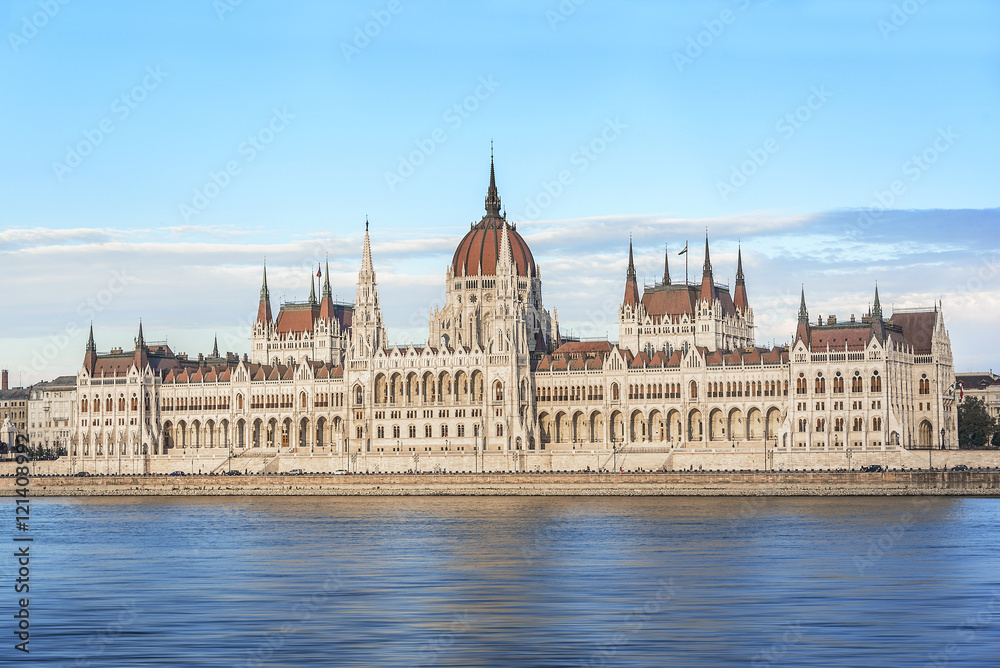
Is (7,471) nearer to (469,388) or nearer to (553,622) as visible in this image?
(469,388)

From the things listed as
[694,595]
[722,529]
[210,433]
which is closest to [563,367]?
[210,433]

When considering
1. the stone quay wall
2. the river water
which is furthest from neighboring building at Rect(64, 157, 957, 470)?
the river water

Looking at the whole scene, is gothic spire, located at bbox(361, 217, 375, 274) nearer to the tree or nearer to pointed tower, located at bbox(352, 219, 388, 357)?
pointed tower, located at bbox(352, 219, 388, 357)

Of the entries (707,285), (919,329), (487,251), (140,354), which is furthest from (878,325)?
(140,354)

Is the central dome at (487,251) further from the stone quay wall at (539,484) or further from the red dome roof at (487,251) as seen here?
the stone quay wall at (539,484)

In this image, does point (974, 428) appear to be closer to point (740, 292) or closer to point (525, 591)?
point (740, 292)
